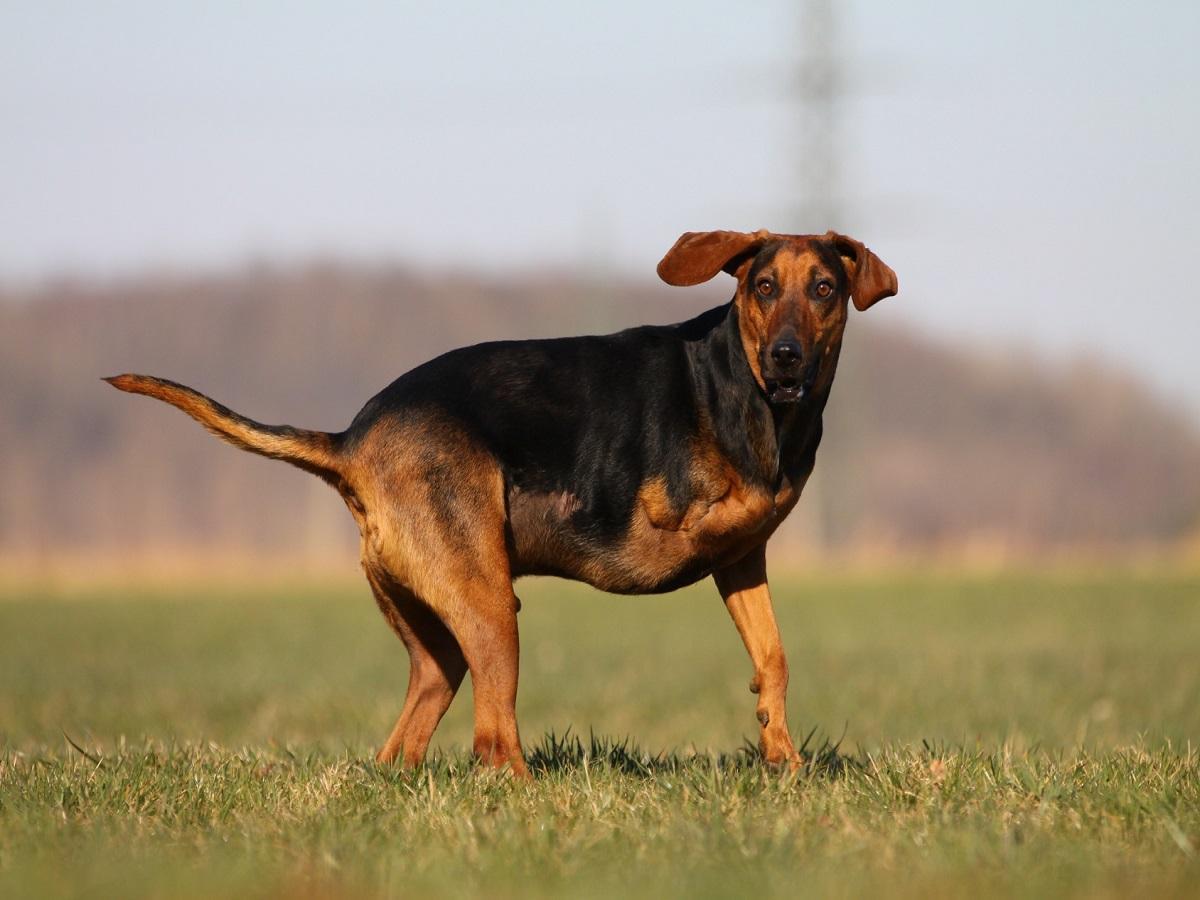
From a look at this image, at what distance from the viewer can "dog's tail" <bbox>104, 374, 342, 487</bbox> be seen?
6.31 meters

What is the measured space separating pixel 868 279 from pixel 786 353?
0.63 meters

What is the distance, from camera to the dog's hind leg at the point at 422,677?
6621 mm

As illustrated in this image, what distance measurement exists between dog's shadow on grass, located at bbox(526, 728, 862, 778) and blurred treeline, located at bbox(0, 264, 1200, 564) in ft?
143

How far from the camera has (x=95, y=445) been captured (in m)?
57.2

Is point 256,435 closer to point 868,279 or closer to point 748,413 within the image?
point 748,413

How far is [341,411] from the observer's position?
60094 mm

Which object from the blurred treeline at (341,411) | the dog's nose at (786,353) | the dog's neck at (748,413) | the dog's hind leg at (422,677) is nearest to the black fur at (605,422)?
the dog's neck at (748,413)

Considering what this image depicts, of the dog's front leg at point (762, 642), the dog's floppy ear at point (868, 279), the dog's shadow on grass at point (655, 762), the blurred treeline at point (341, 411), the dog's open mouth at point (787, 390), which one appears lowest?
the blurred treeline at point (341, 411)

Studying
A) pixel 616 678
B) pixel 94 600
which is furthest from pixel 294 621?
pixel 616 678

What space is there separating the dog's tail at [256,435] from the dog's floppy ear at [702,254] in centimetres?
152

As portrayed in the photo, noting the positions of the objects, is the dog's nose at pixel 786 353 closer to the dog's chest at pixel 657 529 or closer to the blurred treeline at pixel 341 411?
the dog's chest at pixel 657 529

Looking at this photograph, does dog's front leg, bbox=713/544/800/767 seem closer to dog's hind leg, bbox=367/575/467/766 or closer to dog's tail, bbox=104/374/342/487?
dog's hind leg, bbox=367/575/467/766

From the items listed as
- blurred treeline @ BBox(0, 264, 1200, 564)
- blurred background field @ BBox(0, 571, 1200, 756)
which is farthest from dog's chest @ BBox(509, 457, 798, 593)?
blurred treeline @ BBox(0, 264, 1200, 564)

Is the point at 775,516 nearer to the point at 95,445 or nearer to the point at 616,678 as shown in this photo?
the point at 616,678
